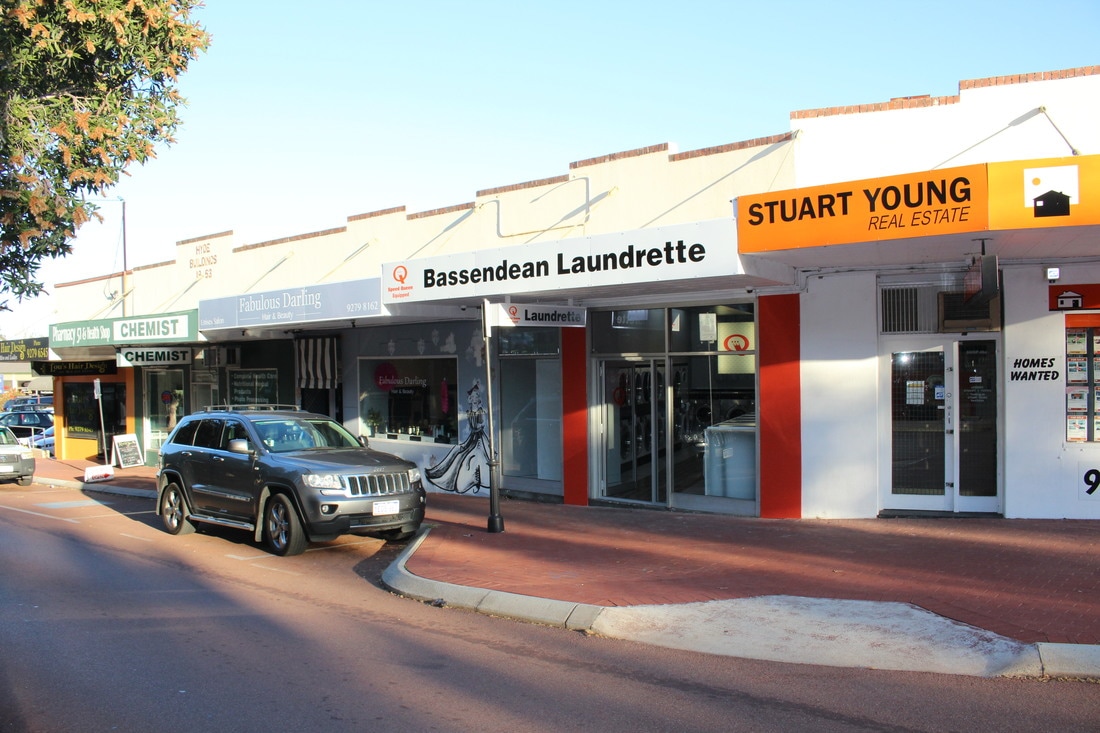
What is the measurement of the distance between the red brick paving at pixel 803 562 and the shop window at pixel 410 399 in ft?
13.6

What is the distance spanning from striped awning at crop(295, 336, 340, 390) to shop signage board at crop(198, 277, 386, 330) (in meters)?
1.88

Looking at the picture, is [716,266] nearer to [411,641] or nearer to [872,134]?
[872,134]

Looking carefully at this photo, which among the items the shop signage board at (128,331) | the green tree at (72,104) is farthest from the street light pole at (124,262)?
the green tree at (72,104)

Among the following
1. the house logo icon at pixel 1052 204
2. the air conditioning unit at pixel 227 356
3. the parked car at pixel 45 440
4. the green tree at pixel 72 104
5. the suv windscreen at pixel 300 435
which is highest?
the green tree at pixel 72 104

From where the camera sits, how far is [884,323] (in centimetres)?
1145

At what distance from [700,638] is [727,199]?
23.0ft

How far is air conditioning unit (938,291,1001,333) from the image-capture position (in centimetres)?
1089

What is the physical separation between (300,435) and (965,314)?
29.4ft

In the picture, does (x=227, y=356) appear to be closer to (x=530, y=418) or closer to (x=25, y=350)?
(x=25, y=350)

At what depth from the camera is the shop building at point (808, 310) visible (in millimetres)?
9875

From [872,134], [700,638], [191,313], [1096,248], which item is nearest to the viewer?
[700,638]

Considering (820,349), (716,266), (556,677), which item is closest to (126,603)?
(556,677)

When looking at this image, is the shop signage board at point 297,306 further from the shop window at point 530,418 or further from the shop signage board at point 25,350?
the shop signage board at point 25,350

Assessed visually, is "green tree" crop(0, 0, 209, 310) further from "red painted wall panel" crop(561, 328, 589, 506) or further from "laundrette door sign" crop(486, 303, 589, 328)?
"red painted wall panel" crop(561, 328, 589, 506)
